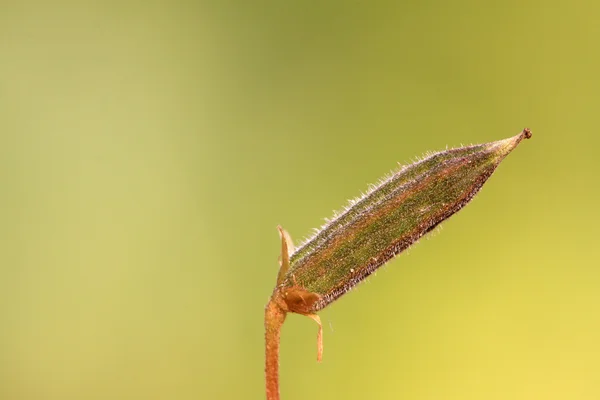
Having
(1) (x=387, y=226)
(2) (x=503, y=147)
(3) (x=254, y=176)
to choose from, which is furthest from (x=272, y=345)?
(3) (x=254, y=176)

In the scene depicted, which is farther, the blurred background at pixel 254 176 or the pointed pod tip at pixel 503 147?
the blurred background at pixel 254 176

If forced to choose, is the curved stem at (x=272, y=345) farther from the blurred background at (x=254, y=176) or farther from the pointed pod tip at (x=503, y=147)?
the blurred background at (x=254, y=176)

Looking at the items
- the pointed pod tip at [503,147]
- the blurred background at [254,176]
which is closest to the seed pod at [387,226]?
the pointed pod tip at [503,147]

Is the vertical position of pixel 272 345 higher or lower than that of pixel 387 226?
lower

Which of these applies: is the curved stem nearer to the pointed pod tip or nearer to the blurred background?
the pointed pod tip

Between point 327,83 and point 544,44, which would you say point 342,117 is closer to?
point 327,83

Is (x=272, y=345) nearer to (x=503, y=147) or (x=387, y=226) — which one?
(x=387, y=226)

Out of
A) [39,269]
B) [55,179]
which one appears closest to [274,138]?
[55,179]
